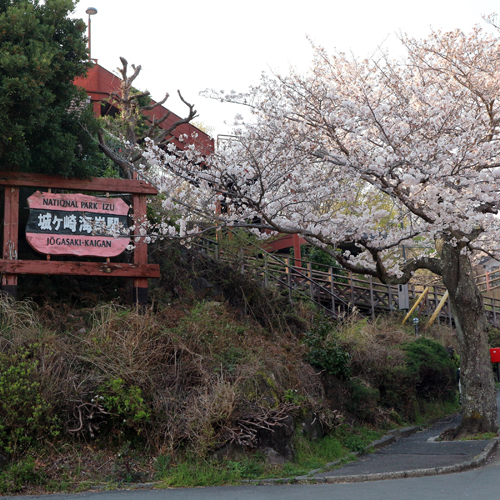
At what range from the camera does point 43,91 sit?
10383 mm

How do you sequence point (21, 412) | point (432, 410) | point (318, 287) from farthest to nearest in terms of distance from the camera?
point (318, 287) < point (432, 410) < point (21, 412)

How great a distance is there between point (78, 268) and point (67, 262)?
0.23m

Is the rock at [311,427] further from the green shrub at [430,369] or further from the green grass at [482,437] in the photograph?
the green shrub at [430,369]

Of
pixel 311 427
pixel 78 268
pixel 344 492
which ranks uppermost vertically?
pixel 78 268

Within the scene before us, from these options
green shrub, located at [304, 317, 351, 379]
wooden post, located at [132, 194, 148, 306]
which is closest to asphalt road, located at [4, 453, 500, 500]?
green shrub, located at [304, 317, 351, 379]

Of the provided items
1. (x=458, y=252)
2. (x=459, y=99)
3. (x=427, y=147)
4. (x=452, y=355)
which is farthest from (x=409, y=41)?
(x=452, y=355)

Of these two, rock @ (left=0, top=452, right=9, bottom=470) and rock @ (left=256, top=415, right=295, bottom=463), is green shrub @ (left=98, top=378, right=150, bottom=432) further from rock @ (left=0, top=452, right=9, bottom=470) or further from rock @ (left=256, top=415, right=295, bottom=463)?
rock @ (left=256, top=415, right=295, bottom=463)

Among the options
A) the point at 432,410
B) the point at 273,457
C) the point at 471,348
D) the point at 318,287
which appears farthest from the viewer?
the point at 318,287

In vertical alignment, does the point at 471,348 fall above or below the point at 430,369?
above

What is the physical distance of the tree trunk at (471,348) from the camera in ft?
36.3

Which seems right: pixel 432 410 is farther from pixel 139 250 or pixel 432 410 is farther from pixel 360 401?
pixel 139 250

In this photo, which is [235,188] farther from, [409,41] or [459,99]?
[409,41]

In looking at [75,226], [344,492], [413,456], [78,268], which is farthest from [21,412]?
[413,456]

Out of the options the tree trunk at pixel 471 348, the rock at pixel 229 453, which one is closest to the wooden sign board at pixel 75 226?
the rock at pixel 229 453
